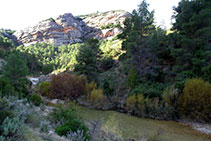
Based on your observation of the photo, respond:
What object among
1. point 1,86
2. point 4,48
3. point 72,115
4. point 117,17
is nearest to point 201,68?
point 72,115

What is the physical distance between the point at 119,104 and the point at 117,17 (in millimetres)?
77232

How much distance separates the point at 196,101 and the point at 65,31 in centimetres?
8222

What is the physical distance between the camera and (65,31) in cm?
8238

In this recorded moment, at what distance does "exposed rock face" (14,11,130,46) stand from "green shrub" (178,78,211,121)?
2417 inches

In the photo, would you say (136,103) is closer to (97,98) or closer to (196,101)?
(97,98)

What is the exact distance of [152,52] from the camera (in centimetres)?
1548

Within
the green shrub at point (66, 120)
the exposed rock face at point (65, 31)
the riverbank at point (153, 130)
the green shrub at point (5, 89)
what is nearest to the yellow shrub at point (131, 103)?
the riverbank at point (153, 130)

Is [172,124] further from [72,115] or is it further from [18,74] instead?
[18,74]

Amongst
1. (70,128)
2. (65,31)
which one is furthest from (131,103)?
(65,31)

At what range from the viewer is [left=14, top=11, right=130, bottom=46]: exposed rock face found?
7456 cm

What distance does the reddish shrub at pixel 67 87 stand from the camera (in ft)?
46.6

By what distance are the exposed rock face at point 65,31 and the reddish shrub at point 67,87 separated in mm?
56046

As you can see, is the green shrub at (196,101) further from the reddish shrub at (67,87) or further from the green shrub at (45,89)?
the green shrub at (45,89)

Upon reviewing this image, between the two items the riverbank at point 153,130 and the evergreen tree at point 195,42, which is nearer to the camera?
the riverbank at point 153,130
